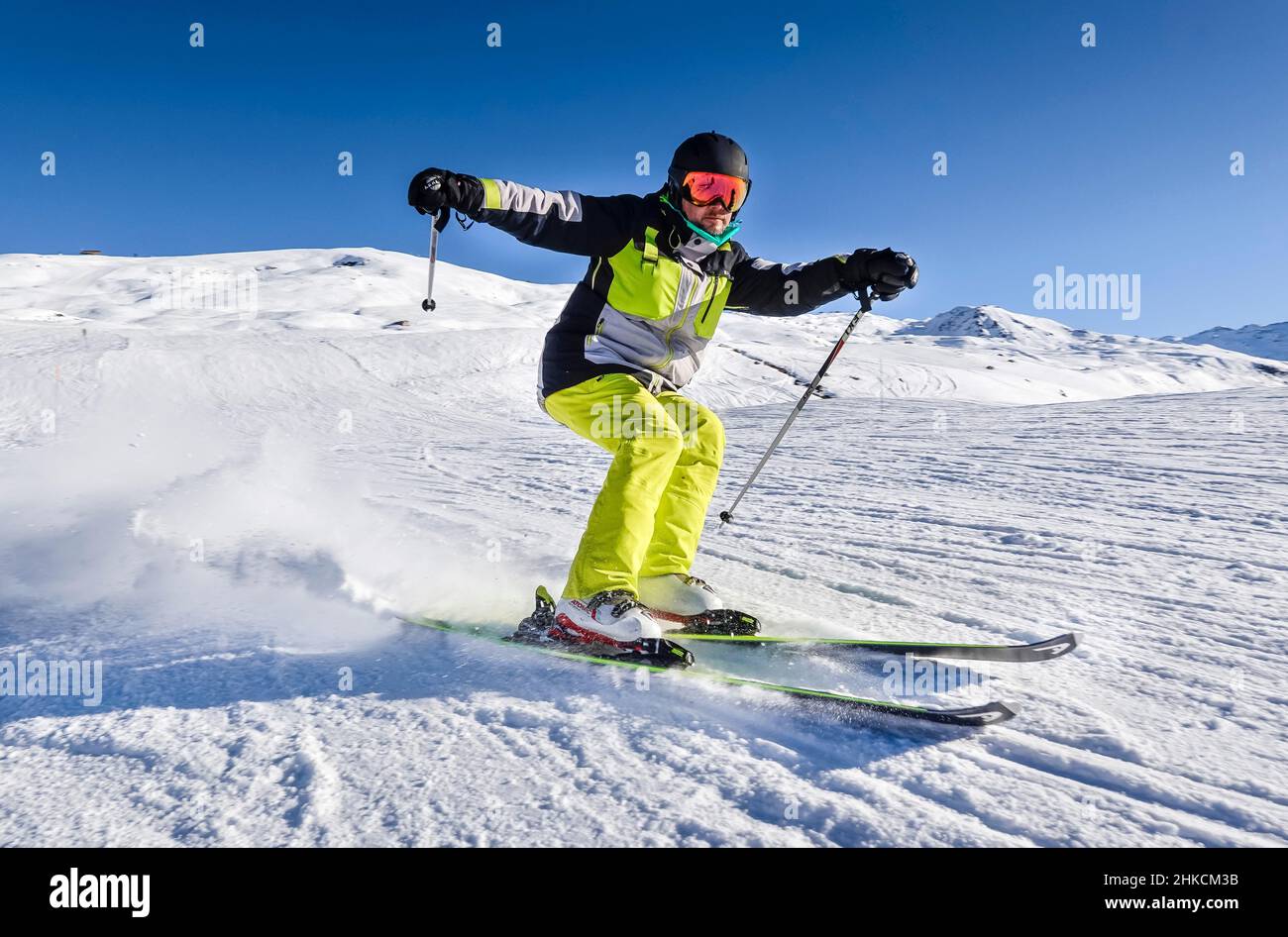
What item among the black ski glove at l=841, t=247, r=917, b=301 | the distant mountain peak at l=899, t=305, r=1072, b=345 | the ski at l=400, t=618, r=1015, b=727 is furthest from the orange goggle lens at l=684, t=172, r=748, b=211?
the distant mountain peak at l=899, t=305, r=1072, b=345

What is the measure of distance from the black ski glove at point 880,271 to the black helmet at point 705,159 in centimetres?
67

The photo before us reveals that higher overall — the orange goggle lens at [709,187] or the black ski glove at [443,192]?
the orange goggle lens at [709,187]

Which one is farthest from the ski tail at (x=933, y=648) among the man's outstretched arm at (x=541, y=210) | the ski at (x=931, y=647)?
the man's outstretched arm at (x=541, y=210)

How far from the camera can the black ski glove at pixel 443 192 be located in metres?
2.62

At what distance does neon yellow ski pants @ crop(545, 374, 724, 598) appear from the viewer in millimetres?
2654

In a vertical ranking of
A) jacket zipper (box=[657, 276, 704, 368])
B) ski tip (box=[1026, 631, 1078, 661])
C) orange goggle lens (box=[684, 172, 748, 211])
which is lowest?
ski tip (box=[1026, 631, 1078, 661])

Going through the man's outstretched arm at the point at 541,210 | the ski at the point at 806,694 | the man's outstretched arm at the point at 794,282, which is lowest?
the ski at the point at 806,694

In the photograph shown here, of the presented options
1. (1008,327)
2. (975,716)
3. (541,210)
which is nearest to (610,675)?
(975,716)

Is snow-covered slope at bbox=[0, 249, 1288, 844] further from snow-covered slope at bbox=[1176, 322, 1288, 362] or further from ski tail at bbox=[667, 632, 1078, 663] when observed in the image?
snow-covered slope at bbox=[1176, 322, 1288, 362]

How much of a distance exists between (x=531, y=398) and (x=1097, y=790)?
14.4 m

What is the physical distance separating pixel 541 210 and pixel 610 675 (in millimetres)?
1813

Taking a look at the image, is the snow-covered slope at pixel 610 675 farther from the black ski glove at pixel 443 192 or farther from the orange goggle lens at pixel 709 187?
the orange goggle lens at pixel 709 187

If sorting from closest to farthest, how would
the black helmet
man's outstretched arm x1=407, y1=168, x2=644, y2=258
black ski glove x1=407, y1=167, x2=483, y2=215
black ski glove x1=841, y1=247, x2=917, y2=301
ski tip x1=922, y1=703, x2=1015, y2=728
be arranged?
ski tip x1=922, y1=703, x2=1015, y2=728 < black ski glove x1=407, y1=167, x2=483, y2=215 < man's outstretched arm x1=407, y1=168, x2=644, y2=258 < the black helmet < black ski glove x1=841, y1=247, x2=917, y2=301
